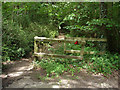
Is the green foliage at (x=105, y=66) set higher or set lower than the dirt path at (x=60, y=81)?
higher

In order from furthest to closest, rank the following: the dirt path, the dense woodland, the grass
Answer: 1. the dense woodland
2. the grass
3. the dirt path

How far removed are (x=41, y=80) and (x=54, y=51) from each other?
275cm

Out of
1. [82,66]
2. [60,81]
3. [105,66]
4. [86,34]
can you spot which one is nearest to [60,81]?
[60,81]

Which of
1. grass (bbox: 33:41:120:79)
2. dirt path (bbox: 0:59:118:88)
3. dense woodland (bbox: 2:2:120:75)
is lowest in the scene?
dirt path (bbox: 0:59:118:88)

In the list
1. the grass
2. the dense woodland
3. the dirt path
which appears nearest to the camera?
the dirt path

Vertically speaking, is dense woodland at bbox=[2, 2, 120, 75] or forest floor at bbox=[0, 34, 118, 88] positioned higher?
dense woodland at bbox=[2, 2, 120, 75]

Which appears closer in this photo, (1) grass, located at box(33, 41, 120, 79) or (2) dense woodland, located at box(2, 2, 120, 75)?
(1) grass, located at box(33, 41, 120, 79)

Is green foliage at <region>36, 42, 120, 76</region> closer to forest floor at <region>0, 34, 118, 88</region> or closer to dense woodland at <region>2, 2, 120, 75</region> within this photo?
dense woodland at <region>2, 2, 120, 75</region>

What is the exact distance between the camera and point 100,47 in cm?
572

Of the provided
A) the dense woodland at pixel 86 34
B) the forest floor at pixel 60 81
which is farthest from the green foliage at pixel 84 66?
the forest floor at pixel 60 81

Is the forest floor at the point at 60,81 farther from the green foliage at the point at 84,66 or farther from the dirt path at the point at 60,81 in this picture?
the green foliage at the point at 84,66

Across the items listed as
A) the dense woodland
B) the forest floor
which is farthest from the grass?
the forest floor

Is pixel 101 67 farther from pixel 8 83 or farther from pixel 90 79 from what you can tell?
pixel 8 83

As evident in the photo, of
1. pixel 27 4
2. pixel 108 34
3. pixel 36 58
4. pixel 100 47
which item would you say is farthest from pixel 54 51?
pixel 27 4
